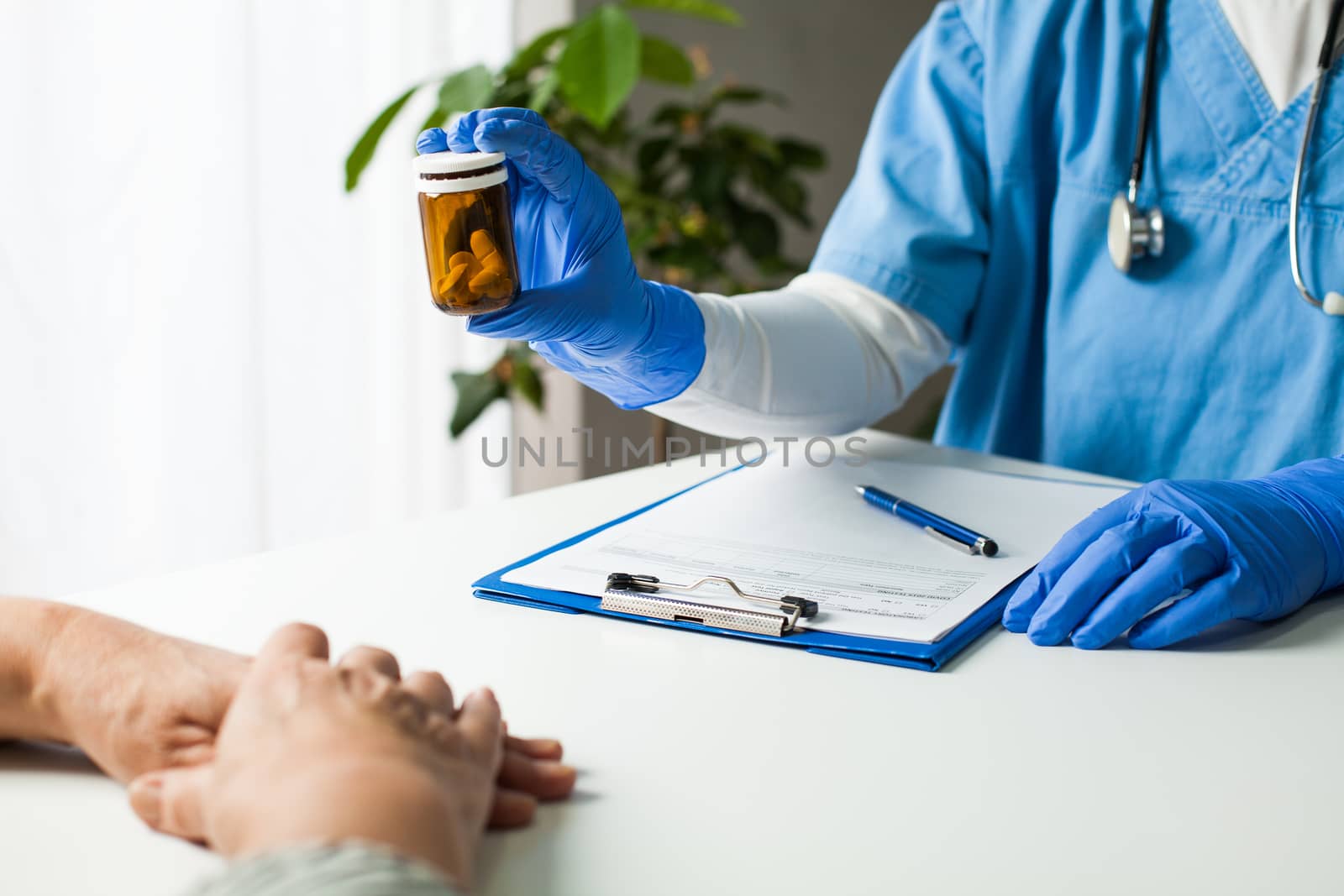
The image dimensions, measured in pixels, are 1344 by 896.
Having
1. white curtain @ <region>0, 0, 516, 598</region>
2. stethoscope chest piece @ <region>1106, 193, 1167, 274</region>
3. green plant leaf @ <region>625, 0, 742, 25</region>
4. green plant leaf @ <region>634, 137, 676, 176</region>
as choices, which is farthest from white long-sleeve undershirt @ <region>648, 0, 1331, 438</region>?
white curtain @ <region>0, 0, 516, 598</region>

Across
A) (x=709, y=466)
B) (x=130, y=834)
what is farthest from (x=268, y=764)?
(x=709, y=466)

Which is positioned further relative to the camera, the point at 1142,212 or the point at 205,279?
the point at 205,279

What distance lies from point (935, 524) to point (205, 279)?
1.27 metres

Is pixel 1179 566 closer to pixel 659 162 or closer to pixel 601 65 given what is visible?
pixel 601 65

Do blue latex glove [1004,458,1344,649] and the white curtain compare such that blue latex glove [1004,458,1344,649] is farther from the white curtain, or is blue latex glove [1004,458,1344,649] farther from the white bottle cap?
the white curtain

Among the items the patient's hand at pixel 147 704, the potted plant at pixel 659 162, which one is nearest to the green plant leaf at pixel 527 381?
the potted plant at pixel 659 162

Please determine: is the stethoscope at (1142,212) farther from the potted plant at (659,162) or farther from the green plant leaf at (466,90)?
the green plant leaf at (466,90)

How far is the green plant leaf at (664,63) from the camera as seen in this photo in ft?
5.42

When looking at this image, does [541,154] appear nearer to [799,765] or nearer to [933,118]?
[799,765]

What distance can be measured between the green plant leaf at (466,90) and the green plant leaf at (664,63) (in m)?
0.26

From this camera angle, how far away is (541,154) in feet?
2.55

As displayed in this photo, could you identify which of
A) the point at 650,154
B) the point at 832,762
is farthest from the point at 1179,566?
the point at 650,154

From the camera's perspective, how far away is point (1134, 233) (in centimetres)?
104

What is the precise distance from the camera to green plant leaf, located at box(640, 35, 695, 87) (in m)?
1.65
